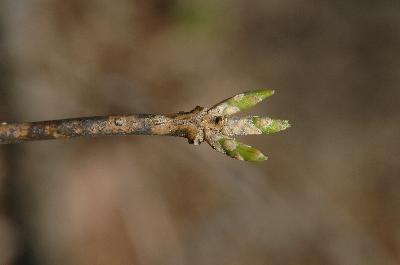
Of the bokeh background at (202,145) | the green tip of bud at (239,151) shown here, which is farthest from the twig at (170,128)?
the bokeh background at (202,145)

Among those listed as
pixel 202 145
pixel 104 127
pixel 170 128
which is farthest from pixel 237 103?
pixel 202 145

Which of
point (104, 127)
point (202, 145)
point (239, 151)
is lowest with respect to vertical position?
point (239, 151)

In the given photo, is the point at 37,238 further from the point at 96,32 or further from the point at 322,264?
the point at 322,264

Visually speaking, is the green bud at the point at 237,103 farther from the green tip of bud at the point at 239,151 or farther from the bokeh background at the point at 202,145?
the bokeh background at the point at 202,145

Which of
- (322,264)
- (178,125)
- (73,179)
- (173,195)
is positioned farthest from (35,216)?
(178,125)

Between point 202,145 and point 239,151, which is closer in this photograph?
point 239,151

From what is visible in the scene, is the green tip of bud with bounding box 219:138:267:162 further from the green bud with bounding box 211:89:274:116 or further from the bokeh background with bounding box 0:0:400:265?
the bokeh background with bounding box 0:0:400:265

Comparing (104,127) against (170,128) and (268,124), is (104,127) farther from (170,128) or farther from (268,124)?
(268,124)
